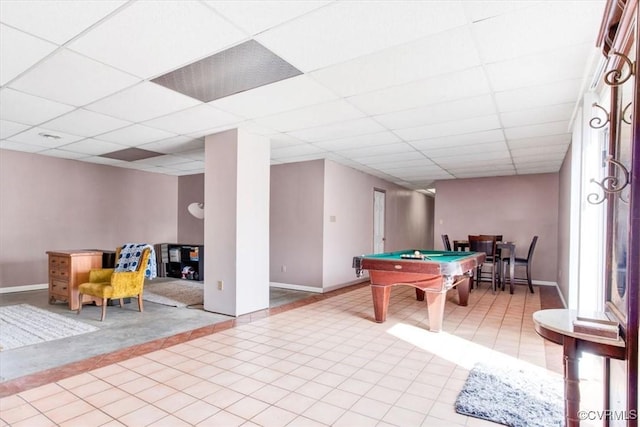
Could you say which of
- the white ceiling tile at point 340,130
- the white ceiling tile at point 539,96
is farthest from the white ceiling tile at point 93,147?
the white ceiling tile at point 539,96

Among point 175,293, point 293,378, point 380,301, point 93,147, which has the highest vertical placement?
point 93,147

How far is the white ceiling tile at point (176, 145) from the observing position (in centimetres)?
508

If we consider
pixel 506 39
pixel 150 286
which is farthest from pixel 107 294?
pixel 506 39

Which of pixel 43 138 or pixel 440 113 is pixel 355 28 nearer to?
pixel 440 113

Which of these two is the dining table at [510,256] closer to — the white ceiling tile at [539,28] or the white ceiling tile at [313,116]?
the white ceiling tile at [313,116]

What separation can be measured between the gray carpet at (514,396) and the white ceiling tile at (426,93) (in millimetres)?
2456

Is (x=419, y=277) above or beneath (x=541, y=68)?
beneath

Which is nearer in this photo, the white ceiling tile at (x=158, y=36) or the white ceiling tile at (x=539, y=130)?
the white ceiling tile at (x=158, y=36)

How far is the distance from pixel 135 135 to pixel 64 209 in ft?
10.5

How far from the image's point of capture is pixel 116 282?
4.36 metres

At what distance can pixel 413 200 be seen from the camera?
11258mm

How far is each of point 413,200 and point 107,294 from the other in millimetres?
9189

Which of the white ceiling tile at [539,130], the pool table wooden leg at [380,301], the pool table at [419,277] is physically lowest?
the pool table wooden leg at [380,301]

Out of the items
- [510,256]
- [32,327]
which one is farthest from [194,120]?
[510,256]
